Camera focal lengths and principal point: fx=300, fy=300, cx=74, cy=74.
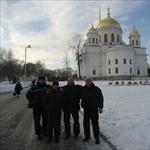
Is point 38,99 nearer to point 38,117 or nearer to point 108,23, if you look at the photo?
point 38,117

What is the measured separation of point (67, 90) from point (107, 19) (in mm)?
93613

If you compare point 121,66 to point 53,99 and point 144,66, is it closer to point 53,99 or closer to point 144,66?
point 144,66

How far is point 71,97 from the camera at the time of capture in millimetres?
8812

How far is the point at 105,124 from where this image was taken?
1080cm

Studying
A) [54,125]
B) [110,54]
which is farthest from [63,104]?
[110,54]

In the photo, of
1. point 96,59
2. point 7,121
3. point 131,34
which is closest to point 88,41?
point 96,59

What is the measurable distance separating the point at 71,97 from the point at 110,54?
88.9 m

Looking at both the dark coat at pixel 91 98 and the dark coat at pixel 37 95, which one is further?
the dark coat at pixel 37 95

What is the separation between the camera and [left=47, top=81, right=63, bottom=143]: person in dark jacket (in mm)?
8469

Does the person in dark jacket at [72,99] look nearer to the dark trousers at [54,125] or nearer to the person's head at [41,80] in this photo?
the dark trousers at [54,125]

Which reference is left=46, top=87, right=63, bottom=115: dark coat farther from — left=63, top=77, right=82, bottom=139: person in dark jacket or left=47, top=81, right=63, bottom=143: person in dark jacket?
left=63, top=77, right=82, bottom=139: person in dark jacket

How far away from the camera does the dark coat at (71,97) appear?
8.81 meters

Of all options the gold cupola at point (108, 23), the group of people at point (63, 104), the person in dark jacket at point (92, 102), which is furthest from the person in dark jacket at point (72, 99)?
the gold cupola at point (108, 23)

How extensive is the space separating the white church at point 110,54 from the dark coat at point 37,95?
3320 inches
